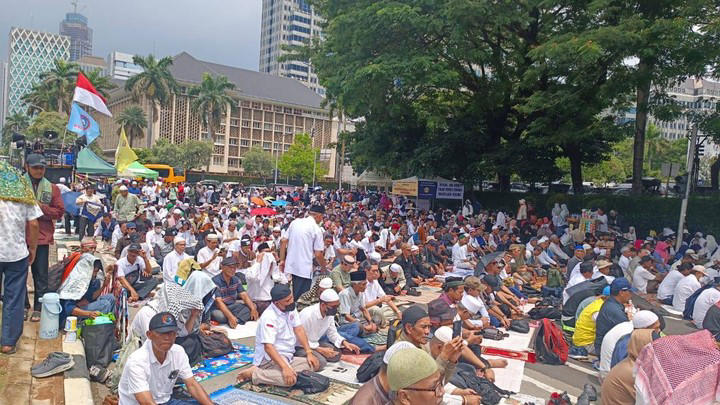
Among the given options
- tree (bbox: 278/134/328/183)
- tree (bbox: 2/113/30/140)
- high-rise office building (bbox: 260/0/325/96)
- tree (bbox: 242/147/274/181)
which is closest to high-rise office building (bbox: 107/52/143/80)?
high-rise office building (bbox: 260/0/325/96)

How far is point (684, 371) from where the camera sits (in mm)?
2885

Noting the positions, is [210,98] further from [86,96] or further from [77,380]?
[77,380]

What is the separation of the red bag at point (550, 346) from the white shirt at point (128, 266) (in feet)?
19.4

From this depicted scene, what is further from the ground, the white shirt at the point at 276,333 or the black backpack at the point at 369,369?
the white shirt at the point at 276,333

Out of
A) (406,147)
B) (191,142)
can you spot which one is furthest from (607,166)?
(191,142)

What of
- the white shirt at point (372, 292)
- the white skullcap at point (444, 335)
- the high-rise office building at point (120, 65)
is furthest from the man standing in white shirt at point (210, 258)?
the high-rise office building at point (120, 65)

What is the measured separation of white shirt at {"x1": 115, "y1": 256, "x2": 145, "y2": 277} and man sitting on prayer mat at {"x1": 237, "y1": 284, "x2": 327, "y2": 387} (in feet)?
11.7

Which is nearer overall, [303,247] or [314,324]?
[314,324]

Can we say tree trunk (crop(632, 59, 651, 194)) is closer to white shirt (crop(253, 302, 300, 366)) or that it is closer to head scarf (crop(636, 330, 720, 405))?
white shirt (crop(253, 302, 300, 366))

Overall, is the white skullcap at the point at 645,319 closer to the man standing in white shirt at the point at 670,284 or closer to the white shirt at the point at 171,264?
the white shirt at the point at 171,264

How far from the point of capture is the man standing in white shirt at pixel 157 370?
3928 mm

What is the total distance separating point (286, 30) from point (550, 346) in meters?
122

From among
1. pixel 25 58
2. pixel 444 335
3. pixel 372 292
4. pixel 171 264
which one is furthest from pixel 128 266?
pixel 25 58

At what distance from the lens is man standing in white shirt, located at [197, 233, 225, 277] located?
901cm
